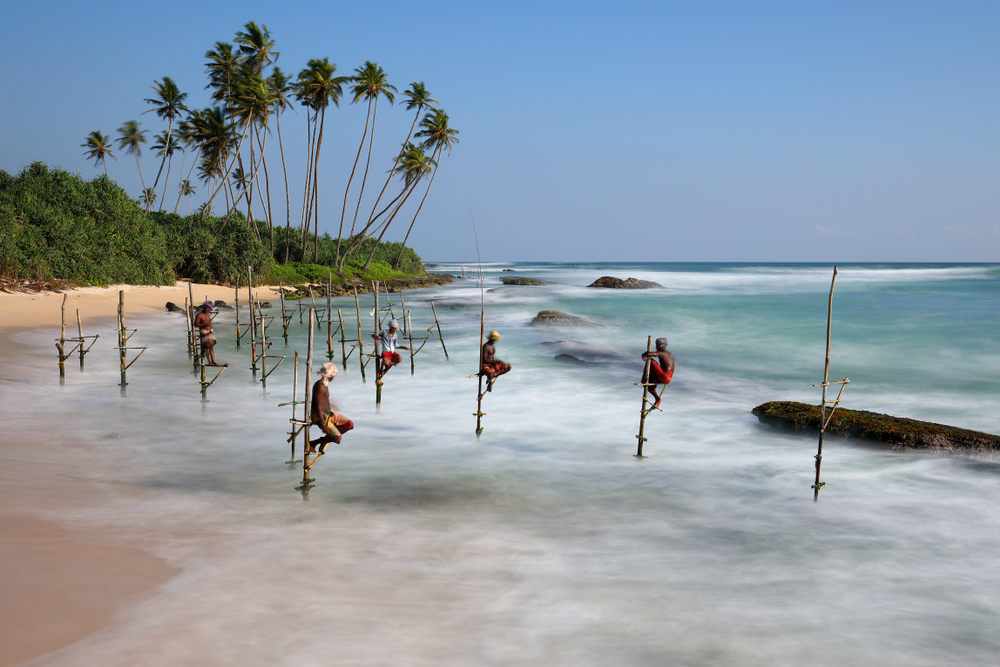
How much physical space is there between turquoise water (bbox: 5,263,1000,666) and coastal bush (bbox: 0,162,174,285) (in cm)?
1134

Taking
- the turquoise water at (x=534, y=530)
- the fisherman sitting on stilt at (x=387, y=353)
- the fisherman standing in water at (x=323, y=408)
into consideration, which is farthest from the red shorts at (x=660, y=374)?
the fisherman standing in water at (x=323, y=408)

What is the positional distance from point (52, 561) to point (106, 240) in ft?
102

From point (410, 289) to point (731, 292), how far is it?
30.3 metres

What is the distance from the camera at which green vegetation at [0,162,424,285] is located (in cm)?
2858

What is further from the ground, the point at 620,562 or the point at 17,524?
the point at 17,524

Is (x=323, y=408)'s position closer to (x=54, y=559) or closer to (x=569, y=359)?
(x=54, y=559)

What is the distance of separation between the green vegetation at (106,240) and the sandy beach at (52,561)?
67.2 ft

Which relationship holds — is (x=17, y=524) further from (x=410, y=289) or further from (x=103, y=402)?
(x=410, y=289)

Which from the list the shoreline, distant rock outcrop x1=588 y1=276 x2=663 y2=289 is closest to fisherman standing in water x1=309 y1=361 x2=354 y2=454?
the shoreline

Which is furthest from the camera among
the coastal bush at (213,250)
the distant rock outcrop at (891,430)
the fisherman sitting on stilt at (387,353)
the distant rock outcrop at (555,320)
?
the coastal bush at (213,250)

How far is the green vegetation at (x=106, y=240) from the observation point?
1125 inches

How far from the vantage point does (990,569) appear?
8.52 metres

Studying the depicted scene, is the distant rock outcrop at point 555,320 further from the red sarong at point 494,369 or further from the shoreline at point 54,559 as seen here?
the shoreline at point 54,559

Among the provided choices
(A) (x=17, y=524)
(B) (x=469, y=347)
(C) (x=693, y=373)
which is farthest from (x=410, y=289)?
(A) (x=17, y=524)
